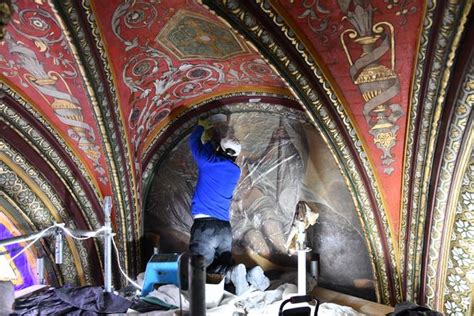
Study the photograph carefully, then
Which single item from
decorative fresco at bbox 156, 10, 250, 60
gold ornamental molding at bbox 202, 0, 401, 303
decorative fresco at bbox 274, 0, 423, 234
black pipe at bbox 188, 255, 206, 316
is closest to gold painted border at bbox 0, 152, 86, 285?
decorative fresco at bbox 156, 10, 250, 60

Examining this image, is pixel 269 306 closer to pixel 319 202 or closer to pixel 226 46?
pixel 319 202

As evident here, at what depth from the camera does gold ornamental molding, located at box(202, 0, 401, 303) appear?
3.44m

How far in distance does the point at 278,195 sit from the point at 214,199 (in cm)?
69

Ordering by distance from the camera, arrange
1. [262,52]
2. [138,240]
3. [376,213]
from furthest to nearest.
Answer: [138,240]
[376,213]
[262,52]

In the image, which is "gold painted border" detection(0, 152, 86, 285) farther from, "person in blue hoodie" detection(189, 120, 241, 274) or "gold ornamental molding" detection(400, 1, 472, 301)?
"gold ornamental molding" detection(400, 1, 472, 301)

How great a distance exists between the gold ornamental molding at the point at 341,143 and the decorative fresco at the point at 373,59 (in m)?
0.07

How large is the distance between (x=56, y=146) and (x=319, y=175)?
2785mm

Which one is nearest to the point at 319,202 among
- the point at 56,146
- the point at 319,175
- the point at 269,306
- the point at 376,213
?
the point at 319,175

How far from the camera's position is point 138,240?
569 cm

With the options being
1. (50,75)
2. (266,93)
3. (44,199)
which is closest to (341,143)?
(266,93)

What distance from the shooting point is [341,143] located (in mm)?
4211

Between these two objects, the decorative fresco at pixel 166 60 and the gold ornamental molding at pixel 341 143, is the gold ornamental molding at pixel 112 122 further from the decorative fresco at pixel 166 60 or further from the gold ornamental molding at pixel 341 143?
the gold ornamental molding at pixel 341 143

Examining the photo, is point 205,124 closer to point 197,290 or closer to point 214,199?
point 214,199

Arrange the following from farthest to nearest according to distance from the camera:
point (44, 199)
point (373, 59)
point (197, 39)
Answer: point (44, 199) < point (197, 39) < point (373, 59)
